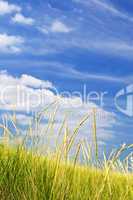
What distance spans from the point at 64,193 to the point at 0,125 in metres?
1.19

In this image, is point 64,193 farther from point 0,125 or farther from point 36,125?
point 0,125

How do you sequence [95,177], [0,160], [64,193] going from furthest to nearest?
1. [0,160]
2. [95,177]
3. [64,193]

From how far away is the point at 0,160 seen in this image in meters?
4.27

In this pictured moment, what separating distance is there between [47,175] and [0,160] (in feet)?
2.15

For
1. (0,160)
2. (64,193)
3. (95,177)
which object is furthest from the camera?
(0,160)

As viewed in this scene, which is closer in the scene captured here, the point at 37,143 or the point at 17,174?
the point at 17,174

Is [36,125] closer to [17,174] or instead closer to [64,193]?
[17,174]

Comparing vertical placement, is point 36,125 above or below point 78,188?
above

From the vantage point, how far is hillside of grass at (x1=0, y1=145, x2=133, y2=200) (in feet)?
11.9

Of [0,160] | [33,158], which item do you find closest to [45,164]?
[33,158]

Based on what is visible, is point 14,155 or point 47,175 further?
point 14,155

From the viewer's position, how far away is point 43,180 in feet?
12.7

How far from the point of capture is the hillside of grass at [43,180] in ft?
11.9

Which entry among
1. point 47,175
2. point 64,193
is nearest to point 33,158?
point 47,175
